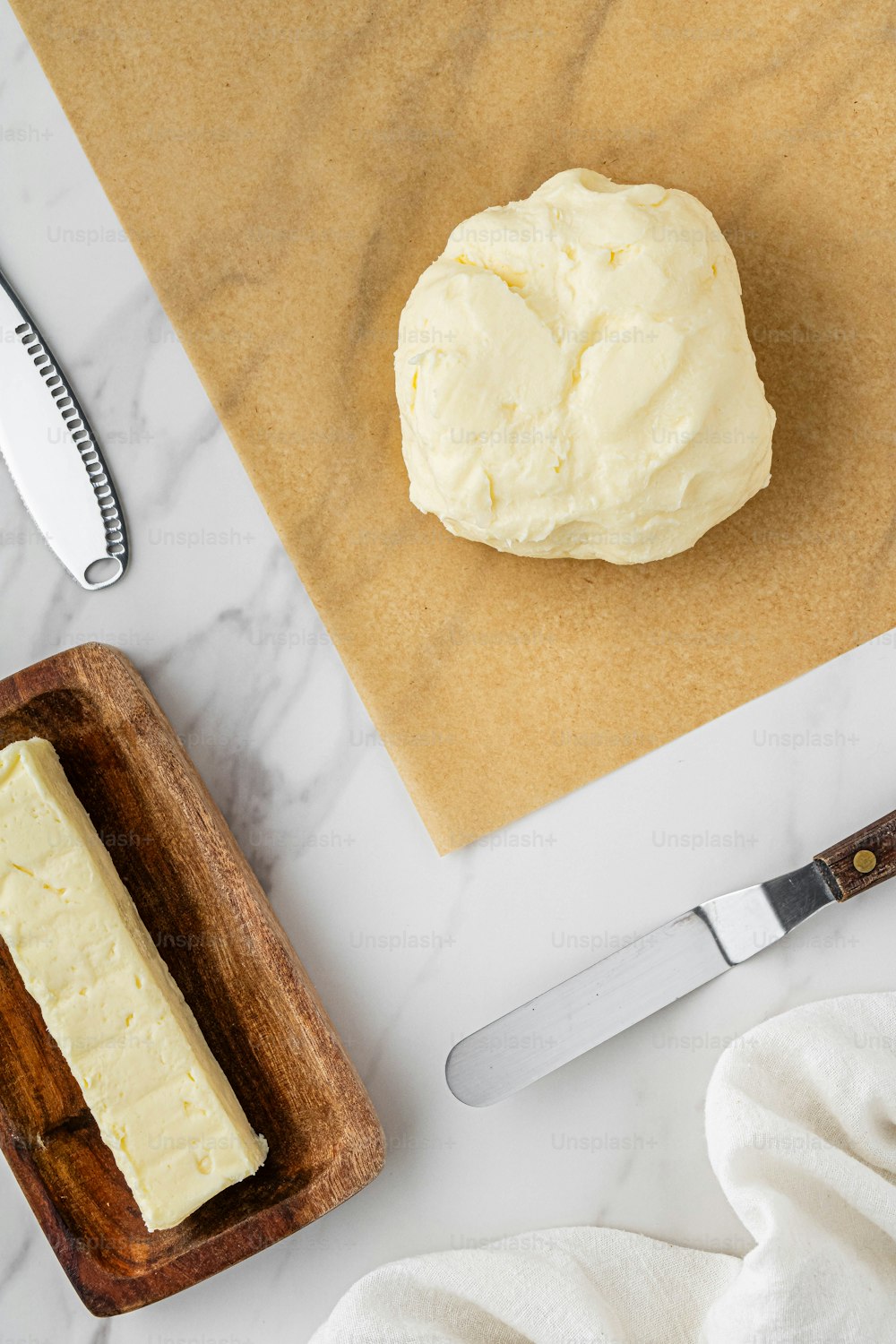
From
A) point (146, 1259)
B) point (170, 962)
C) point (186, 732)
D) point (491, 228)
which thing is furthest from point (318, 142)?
point (146, 1259)

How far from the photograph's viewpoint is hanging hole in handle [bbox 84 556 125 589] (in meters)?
1.40

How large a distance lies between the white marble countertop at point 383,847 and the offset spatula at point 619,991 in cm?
6

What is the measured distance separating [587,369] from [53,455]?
72 centimetres

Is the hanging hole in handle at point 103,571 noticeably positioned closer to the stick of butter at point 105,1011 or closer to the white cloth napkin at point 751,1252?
the stick of butter at point 105,1011

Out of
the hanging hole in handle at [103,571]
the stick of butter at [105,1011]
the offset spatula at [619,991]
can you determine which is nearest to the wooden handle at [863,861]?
the offset spatula at [619,991]

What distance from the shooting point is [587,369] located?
3.92 ft

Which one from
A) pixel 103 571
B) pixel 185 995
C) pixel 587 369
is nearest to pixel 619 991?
pixel 185 995

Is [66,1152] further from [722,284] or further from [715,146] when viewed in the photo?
[715,146]

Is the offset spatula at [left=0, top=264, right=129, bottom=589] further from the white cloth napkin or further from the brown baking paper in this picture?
the white cloth napkin

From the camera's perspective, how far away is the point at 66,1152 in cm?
132

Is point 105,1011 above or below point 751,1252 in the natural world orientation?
above

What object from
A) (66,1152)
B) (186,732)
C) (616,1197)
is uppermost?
(186,732)

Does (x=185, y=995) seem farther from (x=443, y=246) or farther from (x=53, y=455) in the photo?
(x=443, y=246)

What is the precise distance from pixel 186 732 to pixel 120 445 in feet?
1.32
